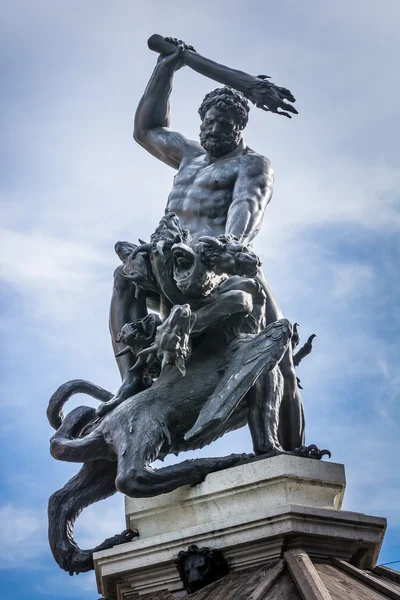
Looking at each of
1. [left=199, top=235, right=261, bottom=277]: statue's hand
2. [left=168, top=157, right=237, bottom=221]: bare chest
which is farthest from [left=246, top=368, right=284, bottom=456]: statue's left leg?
[left=168, top=157, right=237, bottom=221]: bare chest

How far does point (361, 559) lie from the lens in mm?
8859

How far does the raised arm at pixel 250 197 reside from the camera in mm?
10430

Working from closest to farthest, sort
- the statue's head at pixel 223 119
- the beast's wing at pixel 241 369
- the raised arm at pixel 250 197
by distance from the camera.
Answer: the beast's wing at pixel 241 369 < the raised arm at pixel 250 197 < the statue's head at pixel 223 119

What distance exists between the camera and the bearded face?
432 inches

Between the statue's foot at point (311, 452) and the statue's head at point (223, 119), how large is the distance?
3.29 metres

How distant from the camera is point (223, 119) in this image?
10961 millimetres

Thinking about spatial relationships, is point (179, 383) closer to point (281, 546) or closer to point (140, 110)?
point (281, 546)

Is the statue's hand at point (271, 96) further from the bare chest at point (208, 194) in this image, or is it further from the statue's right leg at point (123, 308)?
the statue's right leg at point (123, 308)

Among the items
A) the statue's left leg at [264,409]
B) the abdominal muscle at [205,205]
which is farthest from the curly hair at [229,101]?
the statue's left leg at [264,409]

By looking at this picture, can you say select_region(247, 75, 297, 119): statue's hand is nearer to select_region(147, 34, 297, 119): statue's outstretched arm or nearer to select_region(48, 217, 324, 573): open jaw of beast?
select_region(147, 34, 297, 119): statue's outstretched arm

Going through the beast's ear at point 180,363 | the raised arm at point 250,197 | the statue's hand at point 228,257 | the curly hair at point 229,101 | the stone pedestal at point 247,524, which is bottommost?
the stone pedestal at point 247,524

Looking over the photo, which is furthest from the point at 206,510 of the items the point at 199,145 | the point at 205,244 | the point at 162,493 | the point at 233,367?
the point at 199,145

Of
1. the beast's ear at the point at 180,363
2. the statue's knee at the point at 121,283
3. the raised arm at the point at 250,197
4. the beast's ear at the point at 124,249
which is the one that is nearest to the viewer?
the beast's ear at the point at 180,363

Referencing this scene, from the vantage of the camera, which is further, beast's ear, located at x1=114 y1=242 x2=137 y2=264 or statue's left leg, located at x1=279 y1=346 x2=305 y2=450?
beast's ear, located at x1=114 y1=242 x2=137 y2=264
